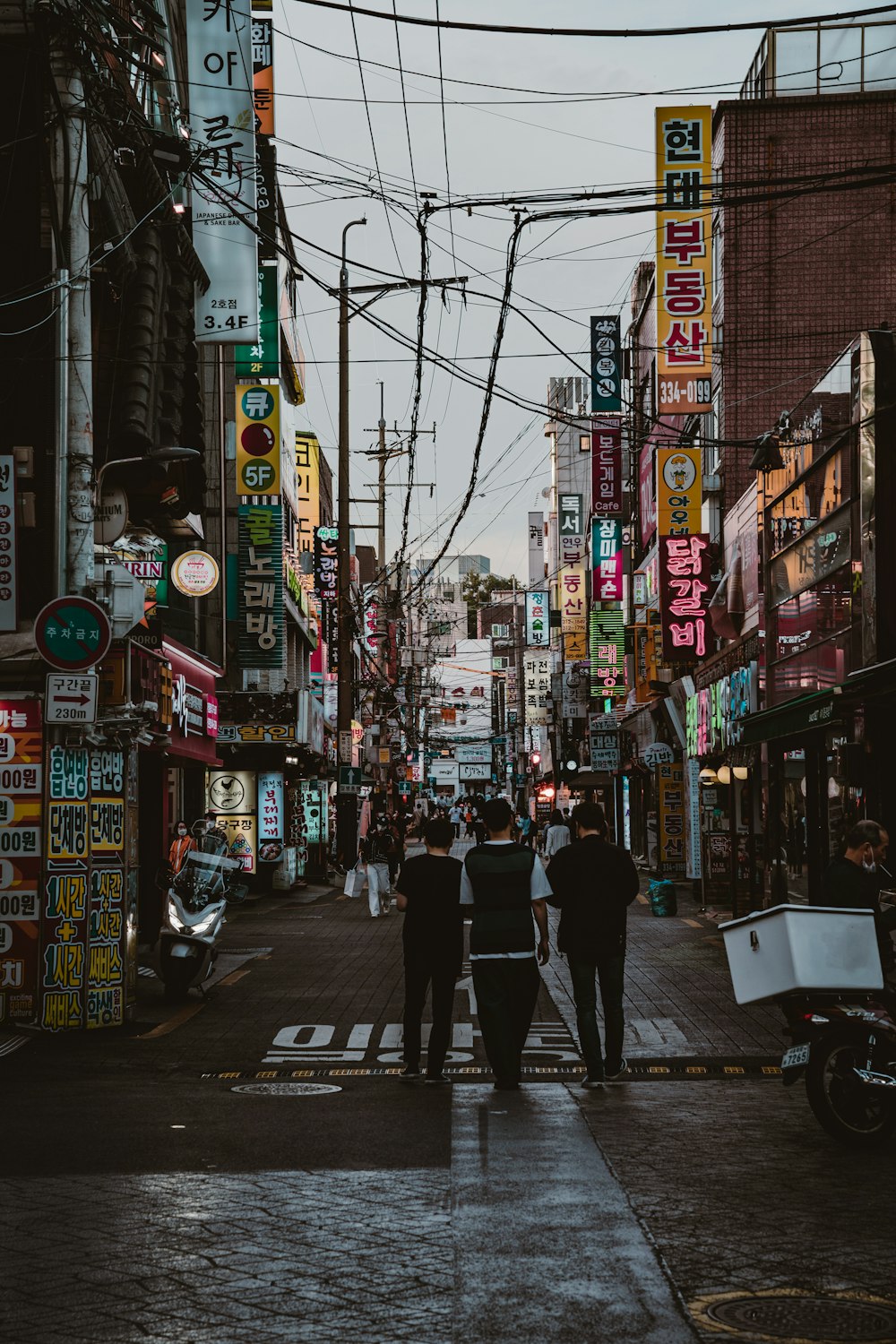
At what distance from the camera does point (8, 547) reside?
1438 centimetres

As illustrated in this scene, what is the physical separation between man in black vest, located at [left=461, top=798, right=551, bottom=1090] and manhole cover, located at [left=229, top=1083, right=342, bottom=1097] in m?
1.26

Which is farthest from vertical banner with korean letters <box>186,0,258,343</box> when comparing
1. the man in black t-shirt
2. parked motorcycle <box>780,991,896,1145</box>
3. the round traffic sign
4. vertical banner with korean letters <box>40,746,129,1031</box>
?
parked motorcycle <box>780,991,896,1145</box>

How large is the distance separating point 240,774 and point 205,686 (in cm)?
1076

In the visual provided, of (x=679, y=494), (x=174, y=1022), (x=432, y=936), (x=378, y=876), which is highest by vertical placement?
(x=679, y=494)

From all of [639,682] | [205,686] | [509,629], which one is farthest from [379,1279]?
[509,629]

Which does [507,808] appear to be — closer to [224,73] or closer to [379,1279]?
[379,1279]

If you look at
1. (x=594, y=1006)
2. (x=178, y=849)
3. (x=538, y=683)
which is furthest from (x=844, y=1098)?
(x=538, y=683)

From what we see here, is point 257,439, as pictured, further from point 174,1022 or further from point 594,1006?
point 594,1006

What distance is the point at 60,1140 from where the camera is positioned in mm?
9117

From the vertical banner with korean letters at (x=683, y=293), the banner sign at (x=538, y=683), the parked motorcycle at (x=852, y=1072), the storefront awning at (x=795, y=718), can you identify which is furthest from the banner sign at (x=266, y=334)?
the banner sign at (x=538, y=683)

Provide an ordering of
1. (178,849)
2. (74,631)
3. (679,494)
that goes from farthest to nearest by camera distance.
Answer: (679,494) → (178,849) → (74,631)

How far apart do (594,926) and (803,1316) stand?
554 centimetres

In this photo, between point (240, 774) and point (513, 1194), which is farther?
point (240, 774)

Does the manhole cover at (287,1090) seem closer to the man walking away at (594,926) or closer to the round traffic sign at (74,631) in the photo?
the man walking away at (594,926)
